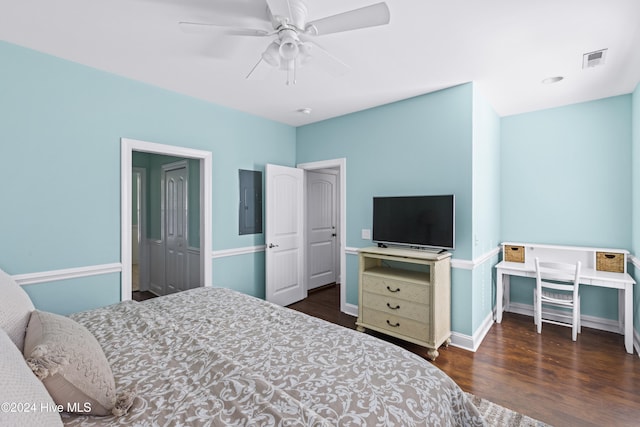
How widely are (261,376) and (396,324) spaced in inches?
83.7

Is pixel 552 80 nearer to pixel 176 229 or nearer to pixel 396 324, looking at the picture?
pixel 396 324

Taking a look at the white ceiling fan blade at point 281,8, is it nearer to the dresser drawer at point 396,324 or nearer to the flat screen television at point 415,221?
the flat screen television at point 415,221

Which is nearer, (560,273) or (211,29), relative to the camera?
(211,29)

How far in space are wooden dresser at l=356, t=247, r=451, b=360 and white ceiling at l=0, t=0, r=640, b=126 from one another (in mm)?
1731

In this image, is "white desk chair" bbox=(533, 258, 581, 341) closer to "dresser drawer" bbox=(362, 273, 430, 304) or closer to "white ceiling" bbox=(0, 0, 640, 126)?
"dresser drawer" bbox=(362, 273, 430, 304)

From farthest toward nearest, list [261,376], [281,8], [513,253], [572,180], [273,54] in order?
[513,253] < [572,180] < [273,54] < [281,8] < [261,376]

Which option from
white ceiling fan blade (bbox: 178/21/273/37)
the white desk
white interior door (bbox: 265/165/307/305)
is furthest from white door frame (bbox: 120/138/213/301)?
the white desk

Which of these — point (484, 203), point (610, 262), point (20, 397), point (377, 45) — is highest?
point (377, 45)

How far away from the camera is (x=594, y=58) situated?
2.44 m

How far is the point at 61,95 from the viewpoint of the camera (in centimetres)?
245

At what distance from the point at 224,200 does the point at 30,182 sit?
1.70 m

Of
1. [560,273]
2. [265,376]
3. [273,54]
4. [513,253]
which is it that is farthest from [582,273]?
[273,54]

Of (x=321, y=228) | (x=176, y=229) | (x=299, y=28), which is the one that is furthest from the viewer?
(x=321, y=228)

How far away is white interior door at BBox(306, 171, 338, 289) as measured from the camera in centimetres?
513
